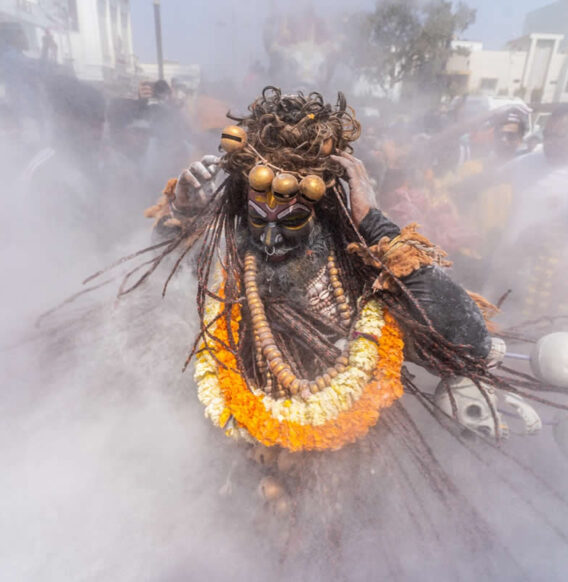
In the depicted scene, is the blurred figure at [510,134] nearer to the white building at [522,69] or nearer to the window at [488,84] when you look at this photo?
the white building at [522,69]

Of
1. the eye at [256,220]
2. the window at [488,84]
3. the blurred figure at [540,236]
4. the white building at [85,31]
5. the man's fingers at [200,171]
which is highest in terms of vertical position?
the white building at [85,31]

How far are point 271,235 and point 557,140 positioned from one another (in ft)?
15.1

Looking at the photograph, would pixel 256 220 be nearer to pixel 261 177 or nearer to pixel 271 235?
pixel 271 235

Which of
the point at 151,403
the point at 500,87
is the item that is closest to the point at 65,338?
the point at 151,403

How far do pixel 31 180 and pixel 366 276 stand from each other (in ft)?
17.2

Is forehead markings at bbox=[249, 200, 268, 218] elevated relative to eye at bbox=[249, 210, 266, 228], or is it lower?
elevated

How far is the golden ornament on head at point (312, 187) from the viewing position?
162 centimetres

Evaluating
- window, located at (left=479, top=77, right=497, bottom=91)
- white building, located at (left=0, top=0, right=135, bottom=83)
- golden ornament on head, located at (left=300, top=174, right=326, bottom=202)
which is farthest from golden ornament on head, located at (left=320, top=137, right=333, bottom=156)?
window, located at (left=479, top=77, right=497, bottom=91)

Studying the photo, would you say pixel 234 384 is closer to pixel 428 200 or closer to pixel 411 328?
pixel 411 328

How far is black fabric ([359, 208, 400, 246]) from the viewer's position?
1.78 meters

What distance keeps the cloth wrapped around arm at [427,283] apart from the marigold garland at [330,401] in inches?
7.3

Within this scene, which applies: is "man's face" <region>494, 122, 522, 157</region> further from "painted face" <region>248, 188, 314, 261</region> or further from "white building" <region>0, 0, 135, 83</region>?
"white building" <region>0, 0, 135, 83</region>

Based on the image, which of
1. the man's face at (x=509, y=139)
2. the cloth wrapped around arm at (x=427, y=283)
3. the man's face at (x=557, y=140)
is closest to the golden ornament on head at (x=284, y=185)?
the cloth wrapped around arm at (x=427, y=283)

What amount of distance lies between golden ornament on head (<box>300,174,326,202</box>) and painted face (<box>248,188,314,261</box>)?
0.36 feet
